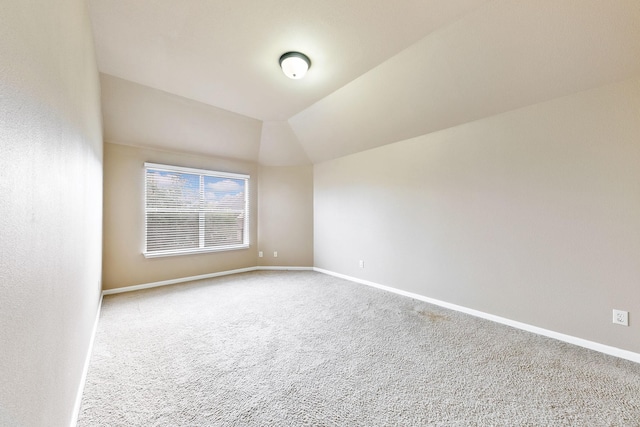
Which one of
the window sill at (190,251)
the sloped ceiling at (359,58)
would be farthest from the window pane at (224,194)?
the sloped ceiling at (359,58)

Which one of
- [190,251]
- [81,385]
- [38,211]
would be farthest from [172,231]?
[38,211]

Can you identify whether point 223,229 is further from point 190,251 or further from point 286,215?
point 286,215

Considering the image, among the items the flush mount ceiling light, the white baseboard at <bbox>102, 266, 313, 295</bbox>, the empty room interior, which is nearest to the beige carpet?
the empty room interior

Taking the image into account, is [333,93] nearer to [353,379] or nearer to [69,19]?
[69,19]

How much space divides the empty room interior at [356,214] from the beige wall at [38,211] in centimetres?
1

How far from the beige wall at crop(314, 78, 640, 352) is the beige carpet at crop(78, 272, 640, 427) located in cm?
38

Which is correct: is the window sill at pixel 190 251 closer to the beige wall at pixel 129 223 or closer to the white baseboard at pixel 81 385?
the beige wall at pixel 129 223

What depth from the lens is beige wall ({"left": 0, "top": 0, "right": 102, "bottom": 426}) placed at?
2.12ft

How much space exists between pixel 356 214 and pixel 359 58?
2.52 m

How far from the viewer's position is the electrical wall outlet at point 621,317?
2.16 meters

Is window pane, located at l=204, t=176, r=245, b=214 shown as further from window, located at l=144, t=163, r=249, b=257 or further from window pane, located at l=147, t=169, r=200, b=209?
window pane, located at l=147, t=169, r=200, b=209

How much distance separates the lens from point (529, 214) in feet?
8.71

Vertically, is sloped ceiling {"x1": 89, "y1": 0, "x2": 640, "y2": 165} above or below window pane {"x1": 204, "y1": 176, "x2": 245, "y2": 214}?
above

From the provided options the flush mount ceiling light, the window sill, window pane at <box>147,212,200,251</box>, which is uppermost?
the flush mount ceiling light
